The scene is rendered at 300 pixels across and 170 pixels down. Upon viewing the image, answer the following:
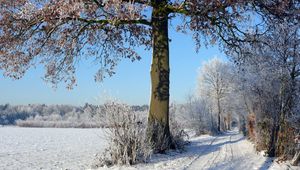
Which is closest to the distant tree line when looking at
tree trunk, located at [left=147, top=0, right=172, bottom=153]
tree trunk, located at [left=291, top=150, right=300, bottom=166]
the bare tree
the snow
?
the bare tree

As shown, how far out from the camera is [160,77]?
15953 millimetres

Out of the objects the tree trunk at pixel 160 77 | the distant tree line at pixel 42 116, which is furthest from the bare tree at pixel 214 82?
the tree trunk at pixel 160 77

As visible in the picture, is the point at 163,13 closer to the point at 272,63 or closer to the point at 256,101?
the point at 272,63

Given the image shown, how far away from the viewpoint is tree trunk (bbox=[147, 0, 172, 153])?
15828 mm

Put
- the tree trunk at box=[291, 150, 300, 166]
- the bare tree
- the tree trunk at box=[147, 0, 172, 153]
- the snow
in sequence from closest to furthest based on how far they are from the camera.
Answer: the tree trunk at box=[291, 150, 300, 166], the snow, the tree trunk at box=[147, 0, 172, 153], the bare tree

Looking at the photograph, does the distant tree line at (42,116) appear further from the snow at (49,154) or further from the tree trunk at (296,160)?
the tree trunk at (296,160)

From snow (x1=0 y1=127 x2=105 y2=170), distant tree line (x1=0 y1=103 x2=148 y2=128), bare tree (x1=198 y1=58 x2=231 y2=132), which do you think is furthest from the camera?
distant tree line (x1=0 y1=103 x2=148 y2=128)

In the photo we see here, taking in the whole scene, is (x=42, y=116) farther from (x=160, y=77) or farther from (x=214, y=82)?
(x=160, y=77)

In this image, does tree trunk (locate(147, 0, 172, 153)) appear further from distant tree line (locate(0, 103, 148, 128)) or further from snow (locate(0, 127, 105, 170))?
distant tree line (locate(0, 103, 148, 128))

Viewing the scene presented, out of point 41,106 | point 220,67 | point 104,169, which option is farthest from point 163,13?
point 41,106

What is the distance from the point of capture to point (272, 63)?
1675 cm

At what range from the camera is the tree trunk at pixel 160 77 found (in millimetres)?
15828

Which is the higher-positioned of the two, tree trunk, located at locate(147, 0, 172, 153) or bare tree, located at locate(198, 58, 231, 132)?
bare tree, located at locate(198, 58, 231, 132)

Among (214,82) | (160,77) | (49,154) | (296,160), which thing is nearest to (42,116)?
(214,82)
